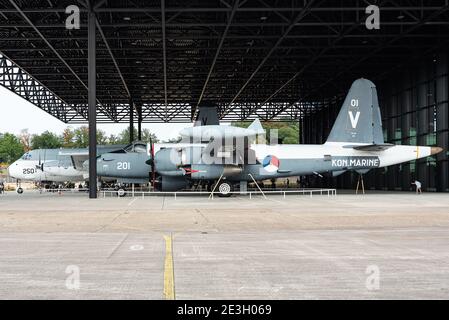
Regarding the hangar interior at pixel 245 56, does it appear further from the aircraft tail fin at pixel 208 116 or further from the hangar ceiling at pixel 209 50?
the aircraft tail fin at pixel 208 116

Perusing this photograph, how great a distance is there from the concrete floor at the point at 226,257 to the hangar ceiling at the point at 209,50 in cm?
1520

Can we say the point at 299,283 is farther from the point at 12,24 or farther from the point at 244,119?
the point at 244,119

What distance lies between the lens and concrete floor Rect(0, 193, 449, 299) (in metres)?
6.45

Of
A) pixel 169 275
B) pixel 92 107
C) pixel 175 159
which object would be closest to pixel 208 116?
pixel 175 159

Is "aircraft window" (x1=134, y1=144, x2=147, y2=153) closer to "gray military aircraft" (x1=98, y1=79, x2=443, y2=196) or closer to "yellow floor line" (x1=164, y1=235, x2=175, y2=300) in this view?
"gray military aircraft" (x1=98, y1=79, x2=443, y2=196)

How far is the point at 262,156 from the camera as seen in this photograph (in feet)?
108

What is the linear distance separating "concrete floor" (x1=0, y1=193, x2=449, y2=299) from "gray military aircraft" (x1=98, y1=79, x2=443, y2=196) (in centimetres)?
1489

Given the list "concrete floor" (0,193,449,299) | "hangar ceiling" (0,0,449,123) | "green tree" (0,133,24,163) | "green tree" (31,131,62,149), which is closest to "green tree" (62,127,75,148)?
"green tree" (31,131,62,149)

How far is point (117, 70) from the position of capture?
1710 inches

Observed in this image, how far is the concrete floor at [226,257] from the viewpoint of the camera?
21.1 ft

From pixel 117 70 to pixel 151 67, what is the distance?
10.6 ft

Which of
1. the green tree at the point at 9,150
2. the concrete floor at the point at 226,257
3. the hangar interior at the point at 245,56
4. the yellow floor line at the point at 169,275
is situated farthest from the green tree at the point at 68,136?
the yellow floor line at the point at 169,275

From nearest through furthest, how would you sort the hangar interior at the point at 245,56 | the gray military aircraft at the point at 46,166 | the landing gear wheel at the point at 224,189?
1. the hangar interior at the point at 245,56
2. the landing gear wheel at the point at 224,189
3. the gray military aircraft at the point at 46,166

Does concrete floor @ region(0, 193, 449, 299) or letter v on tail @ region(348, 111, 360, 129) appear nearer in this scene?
concrete floor @ region(0, 193, 449, 299)
